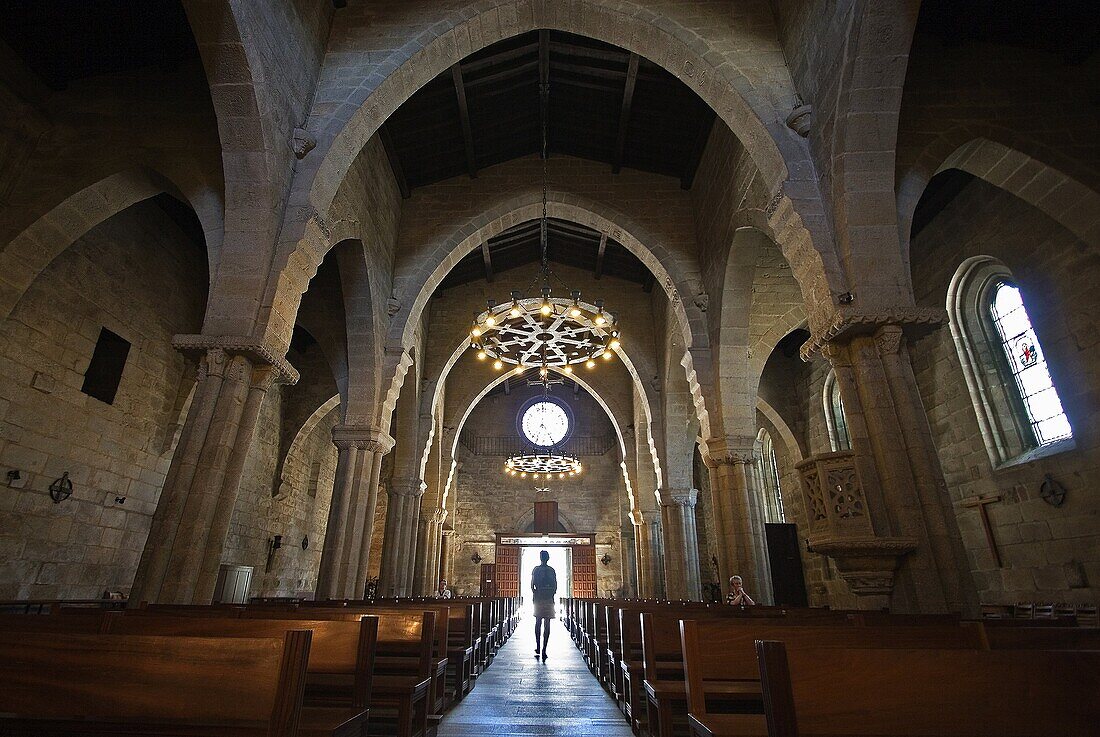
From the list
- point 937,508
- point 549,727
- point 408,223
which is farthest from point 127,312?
point 937,508

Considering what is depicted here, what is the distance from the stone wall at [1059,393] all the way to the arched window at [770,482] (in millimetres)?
6202

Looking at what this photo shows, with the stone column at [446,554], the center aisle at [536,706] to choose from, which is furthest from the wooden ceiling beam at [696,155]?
the stone column at [446,554]

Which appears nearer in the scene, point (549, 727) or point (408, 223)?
point (549, 727)

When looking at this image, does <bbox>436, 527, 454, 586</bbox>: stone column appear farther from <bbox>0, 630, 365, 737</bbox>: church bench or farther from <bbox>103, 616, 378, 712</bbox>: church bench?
<bbox>0, 630, 365, 737</bbox>: church bench

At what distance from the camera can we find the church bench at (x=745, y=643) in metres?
2.05

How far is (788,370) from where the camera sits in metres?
14.4

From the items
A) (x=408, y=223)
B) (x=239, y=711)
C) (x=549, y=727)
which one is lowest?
(x=549, y=727)

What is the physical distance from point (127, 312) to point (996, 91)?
1253 cm

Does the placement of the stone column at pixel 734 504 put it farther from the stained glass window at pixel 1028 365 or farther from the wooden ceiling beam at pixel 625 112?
the wooden ceiling beam at pixel 625 112

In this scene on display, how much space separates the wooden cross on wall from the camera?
316 inches

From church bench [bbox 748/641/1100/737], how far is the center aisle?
3.01 meters

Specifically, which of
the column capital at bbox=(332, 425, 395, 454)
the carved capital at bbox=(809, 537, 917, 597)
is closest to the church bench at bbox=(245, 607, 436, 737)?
the carved capital at bbox=(809, 537, 917, 597)

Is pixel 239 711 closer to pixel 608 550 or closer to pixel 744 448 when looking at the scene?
pixel 744 448

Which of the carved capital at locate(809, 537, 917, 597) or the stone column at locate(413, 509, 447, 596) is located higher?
the stone column at locate(413, 509, 447, 596)
